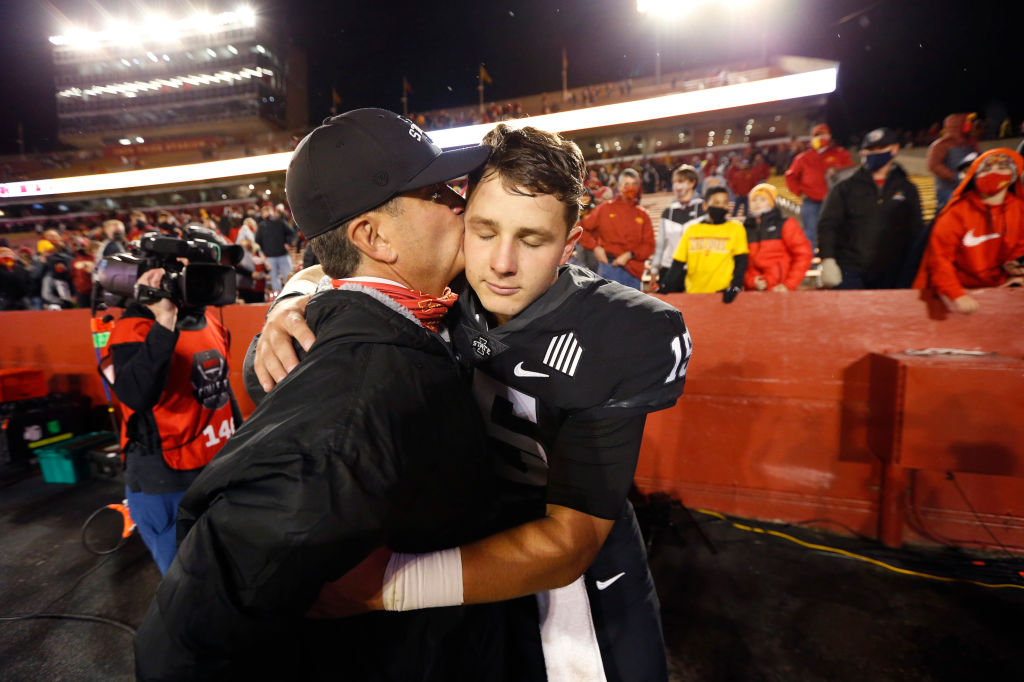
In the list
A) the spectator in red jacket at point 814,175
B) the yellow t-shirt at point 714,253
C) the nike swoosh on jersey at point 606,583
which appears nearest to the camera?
the nike swoosh on jersey at point 606,583

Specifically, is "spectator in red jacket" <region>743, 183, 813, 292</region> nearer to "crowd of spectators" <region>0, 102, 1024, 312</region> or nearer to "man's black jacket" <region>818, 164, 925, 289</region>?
"crowd of spectators" <region>0, 102, 1024, 312</region>

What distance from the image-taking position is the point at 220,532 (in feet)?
2.42

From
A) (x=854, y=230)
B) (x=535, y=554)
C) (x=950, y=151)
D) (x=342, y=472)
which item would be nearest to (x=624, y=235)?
(x=854, y=230)

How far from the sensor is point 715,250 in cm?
504

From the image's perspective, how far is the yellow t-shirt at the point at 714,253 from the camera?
5020 millimetres

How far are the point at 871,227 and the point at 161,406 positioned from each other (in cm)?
687

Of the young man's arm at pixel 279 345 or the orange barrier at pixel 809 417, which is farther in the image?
the orange barrier at pixel 809 417

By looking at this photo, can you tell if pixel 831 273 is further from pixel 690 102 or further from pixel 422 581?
pixel 690 102

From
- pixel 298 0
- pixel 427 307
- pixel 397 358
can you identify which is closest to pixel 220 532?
pixel 397 358

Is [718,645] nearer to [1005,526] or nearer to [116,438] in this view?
[1005,526]

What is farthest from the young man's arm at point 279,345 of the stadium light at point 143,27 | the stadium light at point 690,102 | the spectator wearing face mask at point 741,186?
the stadium light at point 143,27

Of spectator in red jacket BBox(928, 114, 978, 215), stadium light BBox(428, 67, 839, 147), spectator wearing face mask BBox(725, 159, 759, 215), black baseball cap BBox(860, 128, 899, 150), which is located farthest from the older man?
stadium light BBox(428, 67, 839, 147)

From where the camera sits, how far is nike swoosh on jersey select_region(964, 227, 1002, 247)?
12.5 ft

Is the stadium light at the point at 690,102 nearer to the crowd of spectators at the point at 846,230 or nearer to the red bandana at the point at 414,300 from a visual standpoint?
the crowd of spectators at the point at 846,230
